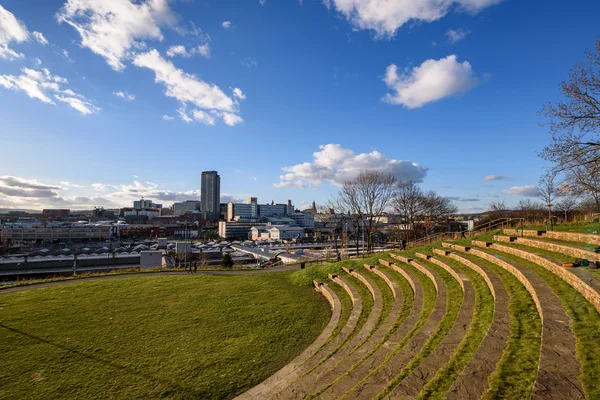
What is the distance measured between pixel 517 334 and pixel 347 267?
13317 millimetres

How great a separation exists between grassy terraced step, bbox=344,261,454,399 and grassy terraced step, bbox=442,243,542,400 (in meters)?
1.16

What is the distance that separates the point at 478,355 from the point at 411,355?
1288 mm

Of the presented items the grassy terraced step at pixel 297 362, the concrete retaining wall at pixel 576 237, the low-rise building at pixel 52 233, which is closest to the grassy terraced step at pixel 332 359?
the grassy terraced step at pixel 297 362

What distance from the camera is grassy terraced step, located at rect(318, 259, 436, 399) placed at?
4.88 metres

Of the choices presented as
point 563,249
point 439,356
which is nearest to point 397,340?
point 439,356

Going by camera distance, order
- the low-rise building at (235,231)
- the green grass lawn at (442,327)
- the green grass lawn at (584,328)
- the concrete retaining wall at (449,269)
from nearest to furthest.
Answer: the green grass lawn at (584,328) → the green grass lawn at (442,327) → the concrete retaining wall at (449,269) → the low-rise building at (235,231)

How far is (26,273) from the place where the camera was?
39.8m

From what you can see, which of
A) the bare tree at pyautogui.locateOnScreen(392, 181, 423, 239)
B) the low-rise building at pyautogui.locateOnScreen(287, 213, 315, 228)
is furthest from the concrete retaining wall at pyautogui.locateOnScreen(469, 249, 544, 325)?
the low-rise building at pyautogui.locateOnScreen(287, 213, 315, 228)

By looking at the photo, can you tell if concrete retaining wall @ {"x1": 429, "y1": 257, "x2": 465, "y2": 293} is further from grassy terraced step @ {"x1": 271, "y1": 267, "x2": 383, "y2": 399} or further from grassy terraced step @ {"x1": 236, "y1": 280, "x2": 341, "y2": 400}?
grassy terraced step @ {"x1": 236, "y1": 280, "x2": 341, "y2": 400}

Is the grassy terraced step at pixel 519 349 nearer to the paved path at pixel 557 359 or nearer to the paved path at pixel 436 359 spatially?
the paved path at pixel 557 359

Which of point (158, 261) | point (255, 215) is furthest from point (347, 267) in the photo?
point (255, 215)

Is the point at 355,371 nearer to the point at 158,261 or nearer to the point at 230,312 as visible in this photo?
the point at 230,312

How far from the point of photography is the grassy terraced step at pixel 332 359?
5309 millimetres

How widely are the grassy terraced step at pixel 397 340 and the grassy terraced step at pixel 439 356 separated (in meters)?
0.89
